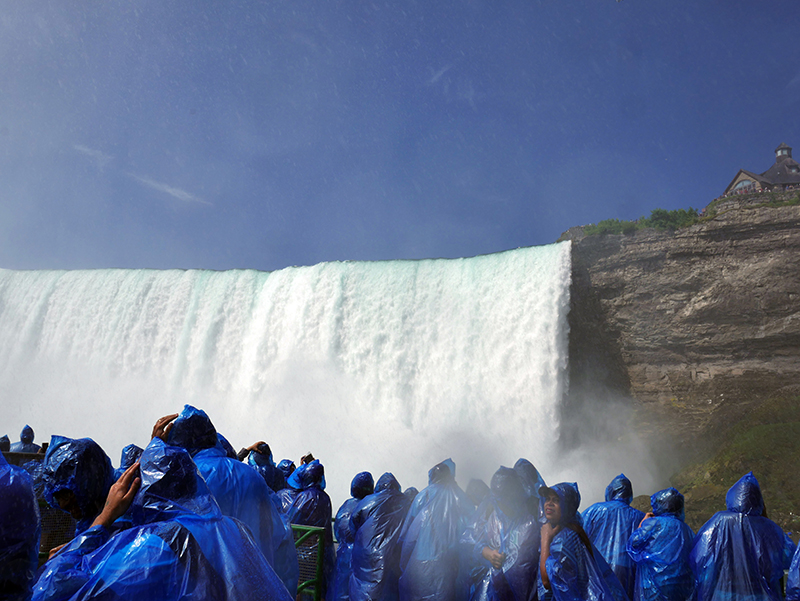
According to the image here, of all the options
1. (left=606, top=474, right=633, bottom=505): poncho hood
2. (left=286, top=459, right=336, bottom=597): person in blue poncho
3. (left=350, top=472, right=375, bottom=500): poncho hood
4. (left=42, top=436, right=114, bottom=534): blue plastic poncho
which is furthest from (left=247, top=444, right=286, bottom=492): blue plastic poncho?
(left=606, top=474, right=633, bottom=505): poncho hood

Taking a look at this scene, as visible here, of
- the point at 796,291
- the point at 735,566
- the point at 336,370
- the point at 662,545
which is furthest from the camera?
the point at 336,370

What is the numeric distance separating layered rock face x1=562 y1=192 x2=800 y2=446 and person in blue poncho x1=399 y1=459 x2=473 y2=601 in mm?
14100

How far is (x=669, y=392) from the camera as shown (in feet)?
56.4

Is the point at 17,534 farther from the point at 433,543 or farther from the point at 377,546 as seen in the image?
the point at 377,546

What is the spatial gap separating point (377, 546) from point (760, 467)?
12.5m

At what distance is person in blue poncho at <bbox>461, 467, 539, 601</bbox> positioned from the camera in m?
3.39

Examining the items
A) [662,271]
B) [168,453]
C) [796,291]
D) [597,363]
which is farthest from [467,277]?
[168,453]

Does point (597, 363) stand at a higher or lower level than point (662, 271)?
lower

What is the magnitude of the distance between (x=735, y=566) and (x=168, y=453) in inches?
178

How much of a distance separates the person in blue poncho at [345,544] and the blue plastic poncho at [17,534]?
3.59 metres

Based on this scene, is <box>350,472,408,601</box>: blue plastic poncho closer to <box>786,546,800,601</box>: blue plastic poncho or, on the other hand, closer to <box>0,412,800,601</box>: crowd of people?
<box>0,412,800,601</box>: crowd of people

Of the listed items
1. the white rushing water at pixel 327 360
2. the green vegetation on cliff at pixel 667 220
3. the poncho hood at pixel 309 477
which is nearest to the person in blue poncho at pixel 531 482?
the poncho hood at pixel 309 477

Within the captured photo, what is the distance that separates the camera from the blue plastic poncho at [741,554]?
13.9ft

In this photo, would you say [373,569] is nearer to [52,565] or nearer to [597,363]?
[52,565]
